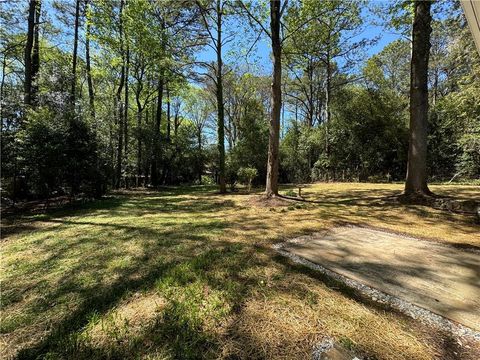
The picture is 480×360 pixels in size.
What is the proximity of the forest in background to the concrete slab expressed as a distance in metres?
6.61

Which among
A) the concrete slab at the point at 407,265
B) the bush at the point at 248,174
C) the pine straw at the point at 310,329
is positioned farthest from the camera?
the bush at the point at 248,174

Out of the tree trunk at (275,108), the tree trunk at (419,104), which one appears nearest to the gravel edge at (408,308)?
the tree trunk at (275,108)

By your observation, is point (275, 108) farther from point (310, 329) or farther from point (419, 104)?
point (310, 329)

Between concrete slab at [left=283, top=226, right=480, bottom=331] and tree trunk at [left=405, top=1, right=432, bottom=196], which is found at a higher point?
tree trunk at [left=405, top=1, right=432, bottom=196]

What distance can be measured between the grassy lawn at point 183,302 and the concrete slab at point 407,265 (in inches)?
13.7

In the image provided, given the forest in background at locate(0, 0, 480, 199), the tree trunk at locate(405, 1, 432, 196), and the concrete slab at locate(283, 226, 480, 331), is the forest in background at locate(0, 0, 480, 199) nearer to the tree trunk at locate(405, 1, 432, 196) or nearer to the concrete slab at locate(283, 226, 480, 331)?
the tree trunk at locate(405, 1, 432, 196)

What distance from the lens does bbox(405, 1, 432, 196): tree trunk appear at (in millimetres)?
6207

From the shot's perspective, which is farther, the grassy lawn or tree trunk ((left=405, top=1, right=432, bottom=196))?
tree trunk ((left=405, top=1, right=432, bottom=196))

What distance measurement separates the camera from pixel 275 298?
212cm

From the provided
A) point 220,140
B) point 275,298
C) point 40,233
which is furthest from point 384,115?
point 40,233

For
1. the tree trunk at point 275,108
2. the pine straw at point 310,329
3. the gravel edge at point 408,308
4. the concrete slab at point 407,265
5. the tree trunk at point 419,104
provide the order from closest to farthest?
the pine straw at point 310,329
the gravel edge at point 408,308
the concrete slab at point 407,265
the tree trunk at point 419,104
the tree trunk at point 275,108

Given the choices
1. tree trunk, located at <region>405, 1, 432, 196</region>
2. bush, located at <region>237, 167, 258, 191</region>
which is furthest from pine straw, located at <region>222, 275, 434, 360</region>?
bush, located at <region>237, 167, 258, 191</region>

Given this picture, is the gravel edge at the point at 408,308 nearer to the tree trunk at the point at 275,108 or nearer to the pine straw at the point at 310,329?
the pine straw at the point at 310,329

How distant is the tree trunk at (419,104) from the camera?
621 cm
